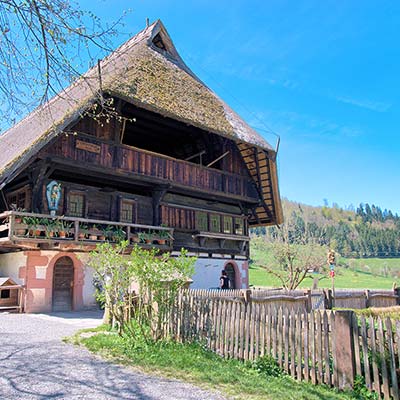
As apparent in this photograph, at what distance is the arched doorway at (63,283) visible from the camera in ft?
47.5

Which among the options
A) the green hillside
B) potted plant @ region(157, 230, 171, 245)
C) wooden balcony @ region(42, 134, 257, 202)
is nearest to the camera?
wooden balcony @ region(42, 134, 257, 202)

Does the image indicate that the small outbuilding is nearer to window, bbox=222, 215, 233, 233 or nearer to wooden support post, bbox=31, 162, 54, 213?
wooden support post, bbox=31, 162, 54, 213

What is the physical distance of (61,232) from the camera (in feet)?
44.0

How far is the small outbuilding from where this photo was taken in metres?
13.5

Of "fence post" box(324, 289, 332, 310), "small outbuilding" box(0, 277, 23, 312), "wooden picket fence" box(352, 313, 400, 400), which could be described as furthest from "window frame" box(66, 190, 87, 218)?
"wooden picket fence" box(352, 313, 400, 400)

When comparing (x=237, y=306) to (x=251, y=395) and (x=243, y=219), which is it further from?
(x=243, y=219)

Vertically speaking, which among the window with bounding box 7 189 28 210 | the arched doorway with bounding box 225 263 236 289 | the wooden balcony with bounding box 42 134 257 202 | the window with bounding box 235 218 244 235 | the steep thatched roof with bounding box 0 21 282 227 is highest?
the steep thatched roof with bounding box 0 21 282 227

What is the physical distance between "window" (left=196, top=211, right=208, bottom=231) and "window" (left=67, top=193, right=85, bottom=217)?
5.97 meters

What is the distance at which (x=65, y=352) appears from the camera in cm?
725

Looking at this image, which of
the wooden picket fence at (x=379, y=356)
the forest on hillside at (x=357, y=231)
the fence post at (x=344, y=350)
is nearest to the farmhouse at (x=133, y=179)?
the fence post at (x=344, y=350)

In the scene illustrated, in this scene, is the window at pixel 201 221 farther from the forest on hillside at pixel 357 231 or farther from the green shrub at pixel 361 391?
the forest on hillside at pixel 357 231

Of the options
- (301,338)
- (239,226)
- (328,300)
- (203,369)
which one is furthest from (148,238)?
(301,338)

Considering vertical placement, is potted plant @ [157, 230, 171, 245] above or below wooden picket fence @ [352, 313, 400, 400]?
above

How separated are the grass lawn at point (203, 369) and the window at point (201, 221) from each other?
1156 centimetres
